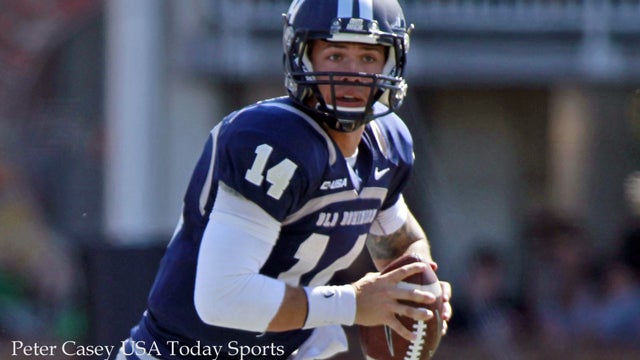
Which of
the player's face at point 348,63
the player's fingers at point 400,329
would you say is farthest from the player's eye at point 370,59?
the player's fingers at point 400,329

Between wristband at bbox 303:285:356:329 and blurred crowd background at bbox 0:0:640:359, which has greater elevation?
wristband at bbox 303:285:356:329

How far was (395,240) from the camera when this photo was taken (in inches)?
161

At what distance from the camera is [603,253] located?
960cm

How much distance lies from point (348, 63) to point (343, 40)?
0.23 feet

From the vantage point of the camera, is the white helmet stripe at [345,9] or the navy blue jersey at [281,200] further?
the white helmet stripe at [345,9]

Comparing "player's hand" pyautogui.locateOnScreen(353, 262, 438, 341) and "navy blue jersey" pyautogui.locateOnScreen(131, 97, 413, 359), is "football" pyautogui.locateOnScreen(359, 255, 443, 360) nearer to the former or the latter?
"player's hand" pyautogui.locateOnScreen(353, 262, 438, 341)

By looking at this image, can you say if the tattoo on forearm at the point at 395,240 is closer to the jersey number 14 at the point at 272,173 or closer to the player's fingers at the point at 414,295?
the player's fingers at the point at 414,295

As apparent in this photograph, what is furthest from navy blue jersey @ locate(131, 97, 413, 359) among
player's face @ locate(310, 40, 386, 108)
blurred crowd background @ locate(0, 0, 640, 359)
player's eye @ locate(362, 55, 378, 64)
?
blurred crowd background @ locate(0, 0, 640, 359)

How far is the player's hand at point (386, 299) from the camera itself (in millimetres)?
3525

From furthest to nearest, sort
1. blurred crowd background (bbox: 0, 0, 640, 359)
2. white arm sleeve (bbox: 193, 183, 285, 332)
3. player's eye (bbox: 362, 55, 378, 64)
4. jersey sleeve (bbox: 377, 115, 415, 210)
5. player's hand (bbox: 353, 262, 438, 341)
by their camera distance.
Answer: blurred crowd background (bbox: 0, 0, 640, 359) < jersey sleeve (bbox: 377, 115, 415, 210) < player's eye (bbox: 362, 55, 378, 64) < player's hand (bbox: 353, 262, 438, 341) < white arm sleeve (bbox: 193, 183, 285, 332)

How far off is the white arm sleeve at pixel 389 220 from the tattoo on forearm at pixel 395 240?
2 cm

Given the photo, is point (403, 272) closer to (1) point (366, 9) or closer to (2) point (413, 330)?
(2) point (413, 330)

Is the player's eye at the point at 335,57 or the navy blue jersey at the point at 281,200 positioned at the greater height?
the player's eye at the point at 335,57

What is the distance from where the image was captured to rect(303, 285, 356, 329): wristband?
3.50m
